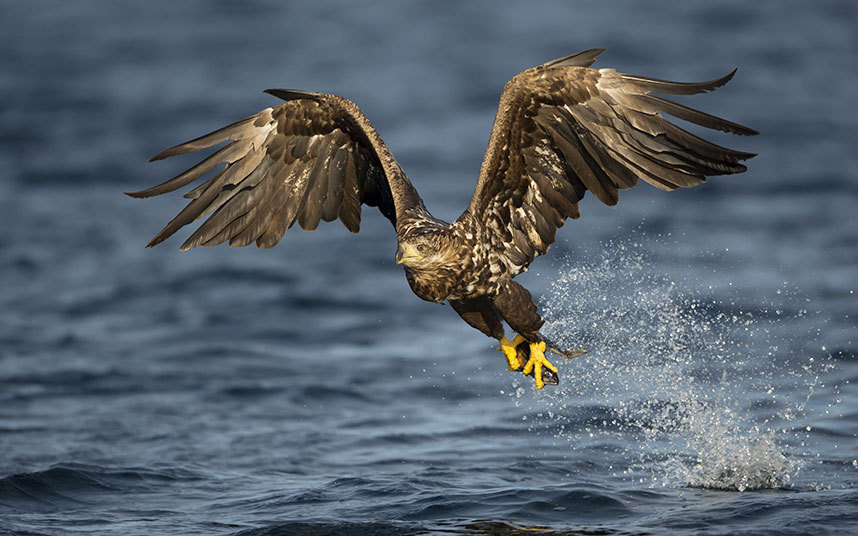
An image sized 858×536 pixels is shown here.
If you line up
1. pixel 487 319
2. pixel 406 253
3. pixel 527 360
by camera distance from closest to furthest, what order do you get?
pixel 406 253
pixel 487 319
pixel 527 360

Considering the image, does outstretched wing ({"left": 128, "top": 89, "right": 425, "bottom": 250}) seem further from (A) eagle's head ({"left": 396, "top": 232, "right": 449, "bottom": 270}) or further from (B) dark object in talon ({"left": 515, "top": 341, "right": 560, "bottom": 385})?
(B) dark object in talon ({"left": 515, "top": 341, "right": 560, "bottom": 385})

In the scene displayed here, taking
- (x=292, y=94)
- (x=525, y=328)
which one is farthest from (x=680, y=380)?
(x=292, y=94)

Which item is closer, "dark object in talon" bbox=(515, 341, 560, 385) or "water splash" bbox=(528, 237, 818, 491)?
"dark object in talon" bbox=(515, 341, 560, 385)

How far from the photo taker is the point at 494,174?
6.95m

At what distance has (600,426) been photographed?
9.43 meters

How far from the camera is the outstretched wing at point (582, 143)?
6.57 metres

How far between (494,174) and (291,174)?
1863 millimetres

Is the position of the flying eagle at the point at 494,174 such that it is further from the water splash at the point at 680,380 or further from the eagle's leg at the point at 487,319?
the water splash at the point at 680,380

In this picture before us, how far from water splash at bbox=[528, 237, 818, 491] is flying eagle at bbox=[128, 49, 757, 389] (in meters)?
1.42

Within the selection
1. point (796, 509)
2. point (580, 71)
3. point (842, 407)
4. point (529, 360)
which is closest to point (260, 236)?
point (529, 360)

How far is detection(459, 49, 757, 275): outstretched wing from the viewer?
6574mm

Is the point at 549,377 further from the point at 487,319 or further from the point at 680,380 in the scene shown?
the point at 680,380

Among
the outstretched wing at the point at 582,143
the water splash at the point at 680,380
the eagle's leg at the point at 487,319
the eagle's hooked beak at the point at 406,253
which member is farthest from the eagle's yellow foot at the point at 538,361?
the eagle's hooked beak at the point at 406,253

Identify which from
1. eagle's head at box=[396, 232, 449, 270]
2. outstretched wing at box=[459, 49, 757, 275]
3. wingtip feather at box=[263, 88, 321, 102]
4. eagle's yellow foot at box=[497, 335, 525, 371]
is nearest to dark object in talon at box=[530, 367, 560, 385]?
eagle's yellow foot at box=[497, 335, 525, 371]
